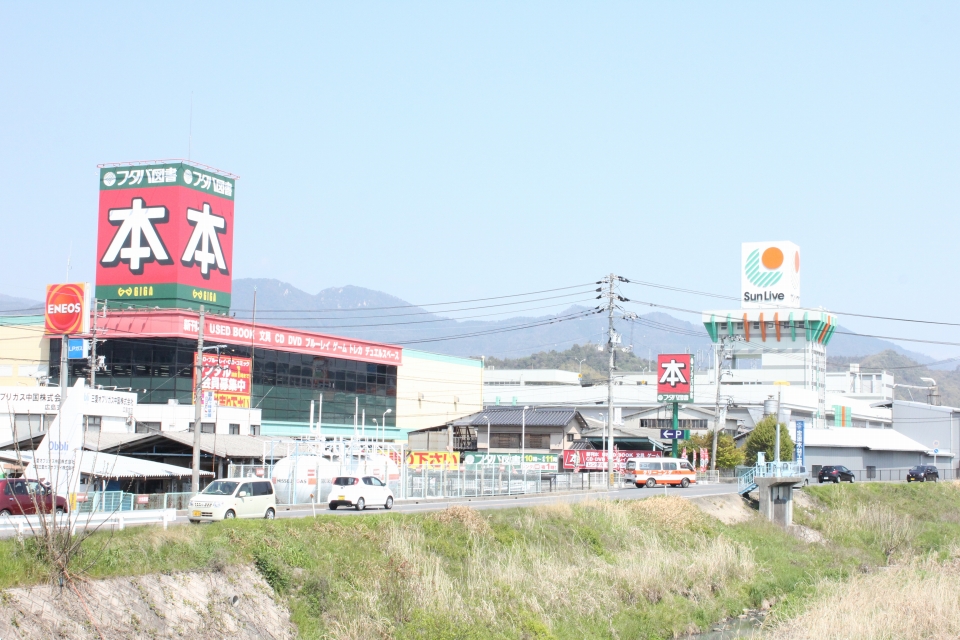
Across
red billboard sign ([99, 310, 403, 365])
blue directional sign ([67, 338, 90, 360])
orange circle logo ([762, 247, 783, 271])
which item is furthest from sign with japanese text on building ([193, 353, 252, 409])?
orange circle logo ([762, 247, 783, 271])

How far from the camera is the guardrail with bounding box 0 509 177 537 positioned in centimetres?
2028

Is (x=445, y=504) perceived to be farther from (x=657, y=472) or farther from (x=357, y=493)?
(x=657, y=472)

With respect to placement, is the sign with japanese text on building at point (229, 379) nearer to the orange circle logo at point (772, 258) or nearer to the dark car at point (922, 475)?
the dark car at point (922, 475)

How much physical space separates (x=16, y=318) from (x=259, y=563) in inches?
2261

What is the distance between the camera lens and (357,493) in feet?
134

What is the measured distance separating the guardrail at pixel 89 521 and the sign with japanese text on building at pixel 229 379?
39578mm

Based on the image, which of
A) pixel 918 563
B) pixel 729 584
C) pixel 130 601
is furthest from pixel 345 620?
pixel 918 563

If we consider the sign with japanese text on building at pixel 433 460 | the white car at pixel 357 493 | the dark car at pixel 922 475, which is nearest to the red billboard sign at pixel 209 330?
the sign with japanese text on building at pixel 433 460

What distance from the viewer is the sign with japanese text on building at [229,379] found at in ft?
216

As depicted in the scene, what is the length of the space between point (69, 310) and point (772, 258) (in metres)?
90.3

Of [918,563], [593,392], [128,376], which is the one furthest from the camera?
[593,392]

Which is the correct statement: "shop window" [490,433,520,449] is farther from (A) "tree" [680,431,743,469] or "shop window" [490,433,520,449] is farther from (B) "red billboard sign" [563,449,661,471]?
(A) "tree" [680,431,743,469]

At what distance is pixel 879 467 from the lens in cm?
9575

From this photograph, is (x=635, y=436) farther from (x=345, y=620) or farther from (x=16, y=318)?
(x=345, y=620)
